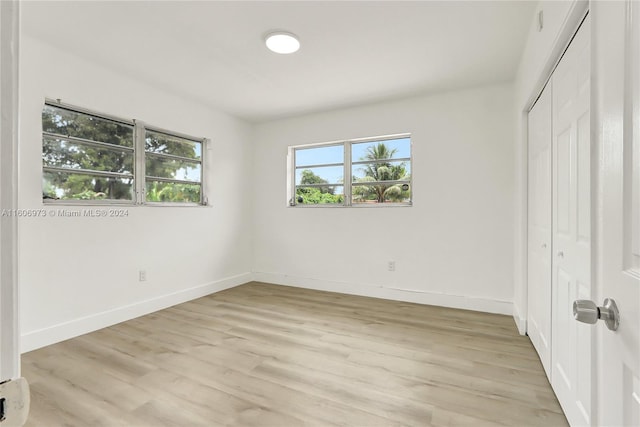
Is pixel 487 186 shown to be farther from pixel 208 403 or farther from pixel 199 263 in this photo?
pixel 199 263

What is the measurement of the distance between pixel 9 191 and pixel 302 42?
2.55 m

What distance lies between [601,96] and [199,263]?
4.10 m

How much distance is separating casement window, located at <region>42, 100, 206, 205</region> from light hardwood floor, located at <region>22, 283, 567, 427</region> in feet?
4.41

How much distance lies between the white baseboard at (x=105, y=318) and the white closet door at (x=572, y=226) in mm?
3633

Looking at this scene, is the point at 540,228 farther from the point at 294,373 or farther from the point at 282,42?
the point at 282,42

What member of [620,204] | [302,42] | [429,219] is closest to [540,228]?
[429,219]

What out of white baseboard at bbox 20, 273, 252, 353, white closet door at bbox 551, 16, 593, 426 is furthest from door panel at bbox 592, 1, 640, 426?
white baseboard at bbox 20, 273, 252, 353

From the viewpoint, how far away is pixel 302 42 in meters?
2.53

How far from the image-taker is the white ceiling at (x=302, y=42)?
2.14m

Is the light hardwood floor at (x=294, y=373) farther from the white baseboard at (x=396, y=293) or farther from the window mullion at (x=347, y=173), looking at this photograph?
the window mullion at (x=347, y=173)

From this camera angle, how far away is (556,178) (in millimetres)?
1782

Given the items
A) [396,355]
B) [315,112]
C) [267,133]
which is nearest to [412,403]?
[396,355]

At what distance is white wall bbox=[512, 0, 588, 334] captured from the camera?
1.46 metres

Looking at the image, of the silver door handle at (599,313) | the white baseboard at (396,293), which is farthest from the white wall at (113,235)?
the silver door handle at (599,313)
